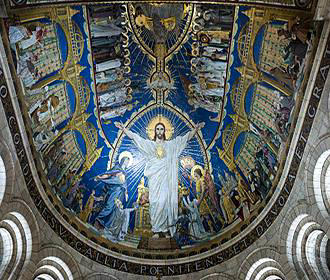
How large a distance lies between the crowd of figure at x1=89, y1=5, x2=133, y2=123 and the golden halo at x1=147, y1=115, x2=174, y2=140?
3.38 feet

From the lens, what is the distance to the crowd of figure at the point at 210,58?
42.5ft

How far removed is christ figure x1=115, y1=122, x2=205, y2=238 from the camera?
16.2m

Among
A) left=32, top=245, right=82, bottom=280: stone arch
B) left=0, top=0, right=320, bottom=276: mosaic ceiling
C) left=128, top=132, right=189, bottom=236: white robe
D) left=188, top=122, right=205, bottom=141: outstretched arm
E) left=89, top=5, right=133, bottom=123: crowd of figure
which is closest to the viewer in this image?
left=0, top=0, right=320, bottom=276: mosaic ceiling

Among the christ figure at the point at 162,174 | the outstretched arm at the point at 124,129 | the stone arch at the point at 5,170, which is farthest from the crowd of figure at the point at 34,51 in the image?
the christ figure at the point at 162,174

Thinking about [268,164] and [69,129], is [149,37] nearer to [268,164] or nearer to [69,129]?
[69,129]

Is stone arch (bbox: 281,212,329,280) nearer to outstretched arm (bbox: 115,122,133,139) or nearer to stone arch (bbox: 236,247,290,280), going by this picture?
stone arch (bbox: 236,247,290,280)

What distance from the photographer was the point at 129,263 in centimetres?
1502

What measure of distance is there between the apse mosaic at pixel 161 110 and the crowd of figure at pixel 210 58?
3 cm

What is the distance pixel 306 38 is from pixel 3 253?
943 cm

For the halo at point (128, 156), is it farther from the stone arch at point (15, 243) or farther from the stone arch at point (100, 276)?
the stone arch at point (15, 243)

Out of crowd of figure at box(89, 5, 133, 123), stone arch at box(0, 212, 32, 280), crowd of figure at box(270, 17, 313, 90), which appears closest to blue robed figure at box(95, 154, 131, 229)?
crowd of figure at box(89, 5, 133, 123)

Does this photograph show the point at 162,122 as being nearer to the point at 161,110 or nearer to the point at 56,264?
the point at 161,110

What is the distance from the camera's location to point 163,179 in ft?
53.4

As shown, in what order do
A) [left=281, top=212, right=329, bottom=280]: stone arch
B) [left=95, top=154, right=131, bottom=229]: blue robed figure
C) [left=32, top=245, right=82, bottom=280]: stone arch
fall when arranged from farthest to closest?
[left=95, top=154, right=131, bottom=229]: blue robed figure
[left=32, top=245, right=82, bottom=280]: stone arch
[left=281, top=212, right=329, bottom=280]: stone arch
